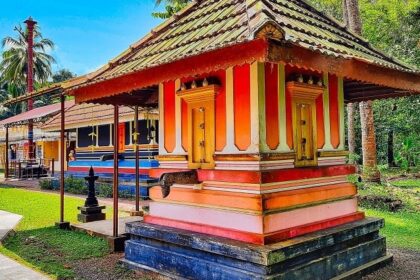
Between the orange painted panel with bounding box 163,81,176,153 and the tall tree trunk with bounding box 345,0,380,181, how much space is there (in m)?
8.49

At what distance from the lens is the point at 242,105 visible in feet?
15.3

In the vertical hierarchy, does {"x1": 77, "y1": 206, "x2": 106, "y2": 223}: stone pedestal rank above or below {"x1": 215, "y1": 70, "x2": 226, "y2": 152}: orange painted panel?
below

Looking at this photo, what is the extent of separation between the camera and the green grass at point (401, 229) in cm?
723

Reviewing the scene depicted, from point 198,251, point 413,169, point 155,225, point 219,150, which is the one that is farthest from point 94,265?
point 413,169

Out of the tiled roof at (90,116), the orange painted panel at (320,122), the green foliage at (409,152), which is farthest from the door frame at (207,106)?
the green foliage at (409,152)

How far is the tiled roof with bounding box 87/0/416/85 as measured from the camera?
3.66 metres

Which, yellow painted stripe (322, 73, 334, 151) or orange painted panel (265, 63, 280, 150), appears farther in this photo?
yellow painted stripe (322, 73, 334, 151)

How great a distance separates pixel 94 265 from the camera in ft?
19.5

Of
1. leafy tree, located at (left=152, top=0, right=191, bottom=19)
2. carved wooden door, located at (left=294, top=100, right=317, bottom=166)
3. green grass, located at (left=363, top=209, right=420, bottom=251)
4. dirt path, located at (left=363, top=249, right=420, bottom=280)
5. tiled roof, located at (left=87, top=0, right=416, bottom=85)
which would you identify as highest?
leafy tree, located at (left=152, top=0, right=191, bottom=19)

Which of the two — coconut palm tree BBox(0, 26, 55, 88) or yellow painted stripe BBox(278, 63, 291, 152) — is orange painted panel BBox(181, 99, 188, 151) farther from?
coconut palm tree BBox(0, 26, 55, 88)

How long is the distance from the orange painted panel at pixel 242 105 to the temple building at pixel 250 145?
0.01 m

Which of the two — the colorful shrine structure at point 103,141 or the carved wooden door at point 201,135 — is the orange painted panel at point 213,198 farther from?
the colorful shrine structure at point 103,141

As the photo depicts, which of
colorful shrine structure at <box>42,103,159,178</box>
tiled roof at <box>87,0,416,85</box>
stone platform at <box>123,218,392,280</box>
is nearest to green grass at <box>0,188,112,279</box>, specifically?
stone platform at <box>123,218,392,280</box>

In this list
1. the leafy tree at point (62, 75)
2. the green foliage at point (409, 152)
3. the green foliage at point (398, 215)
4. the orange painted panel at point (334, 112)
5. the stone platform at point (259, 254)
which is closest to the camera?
the stone platform at point (259, 254)
